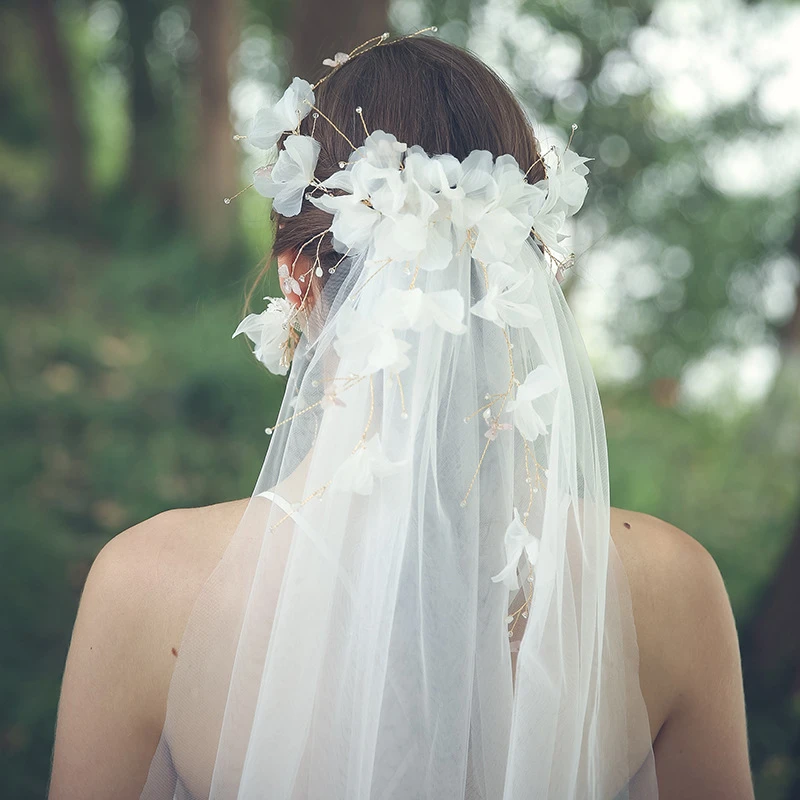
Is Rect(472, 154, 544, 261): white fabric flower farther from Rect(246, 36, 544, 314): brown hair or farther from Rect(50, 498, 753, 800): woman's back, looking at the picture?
Rect(50, 498, 753, 800): woman's back

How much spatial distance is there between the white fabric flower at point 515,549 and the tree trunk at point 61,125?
26.8 ft

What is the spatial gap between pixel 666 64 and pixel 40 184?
7012 mm

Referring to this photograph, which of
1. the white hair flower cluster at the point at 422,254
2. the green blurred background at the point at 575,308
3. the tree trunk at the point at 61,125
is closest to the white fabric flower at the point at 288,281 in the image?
the white hair flower cluster at the point at 422,254

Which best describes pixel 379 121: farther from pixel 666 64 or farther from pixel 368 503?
pixel 666 64

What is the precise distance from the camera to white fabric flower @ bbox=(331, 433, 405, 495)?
1244mm

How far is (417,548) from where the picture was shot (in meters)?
1.26

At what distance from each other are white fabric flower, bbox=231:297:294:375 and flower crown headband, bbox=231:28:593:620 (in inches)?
8.1

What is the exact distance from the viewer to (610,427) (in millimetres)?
6340

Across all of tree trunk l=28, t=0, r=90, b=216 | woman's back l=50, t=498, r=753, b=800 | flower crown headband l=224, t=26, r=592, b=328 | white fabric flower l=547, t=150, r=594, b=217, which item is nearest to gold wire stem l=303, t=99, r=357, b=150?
flower crown headband l=224, t=26, r=592, b=328

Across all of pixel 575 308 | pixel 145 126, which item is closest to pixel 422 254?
pixel 575 308

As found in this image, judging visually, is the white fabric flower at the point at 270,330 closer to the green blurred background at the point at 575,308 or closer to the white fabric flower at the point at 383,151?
the white fabric flower at the point at 383,151

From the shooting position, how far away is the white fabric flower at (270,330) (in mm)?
1503

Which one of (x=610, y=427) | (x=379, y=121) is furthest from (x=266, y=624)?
(x=610, y=427)

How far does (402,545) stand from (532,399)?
29cm
